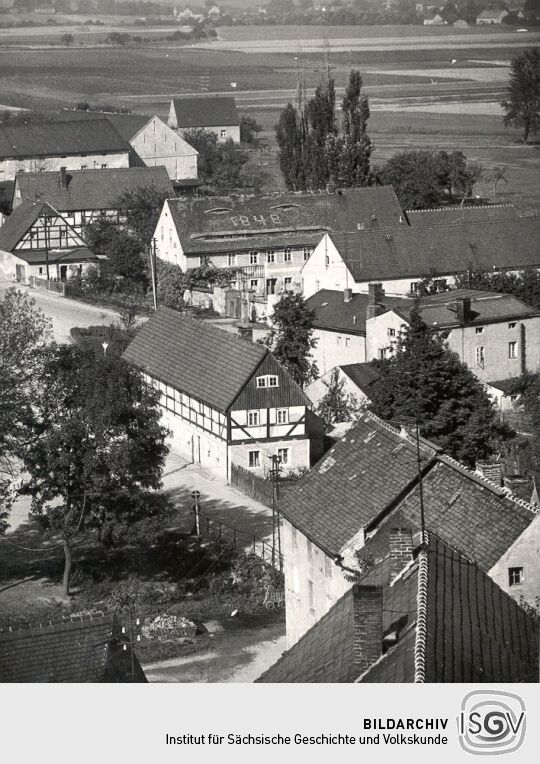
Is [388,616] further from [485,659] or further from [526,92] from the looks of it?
[526,92]

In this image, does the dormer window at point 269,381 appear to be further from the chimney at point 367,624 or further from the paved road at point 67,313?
the chimney at point 367,624

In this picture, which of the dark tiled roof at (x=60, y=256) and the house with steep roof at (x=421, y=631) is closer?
the house with steep roof at (x=421, y=631)

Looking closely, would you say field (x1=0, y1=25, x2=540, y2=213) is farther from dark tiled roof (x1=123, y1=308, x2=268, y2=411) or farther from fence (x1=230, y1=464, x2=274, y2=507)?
fence (x1=230, y1=464, x2=274, y2=507)

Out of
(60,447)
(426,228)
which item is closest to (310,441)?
(60,447)

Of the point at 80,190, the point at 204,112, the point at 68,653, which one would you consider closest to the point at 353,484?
the point at 68,653

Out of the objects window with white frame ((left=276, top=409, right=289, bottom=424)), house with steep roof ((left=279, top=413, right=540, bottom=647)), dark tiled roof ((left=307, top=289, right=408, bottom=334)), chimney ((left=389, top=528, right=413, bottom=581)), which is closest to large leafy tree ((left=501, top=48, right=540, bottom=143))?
dark tiled roof ((left=307, top=289, right=408, bottom=334))
